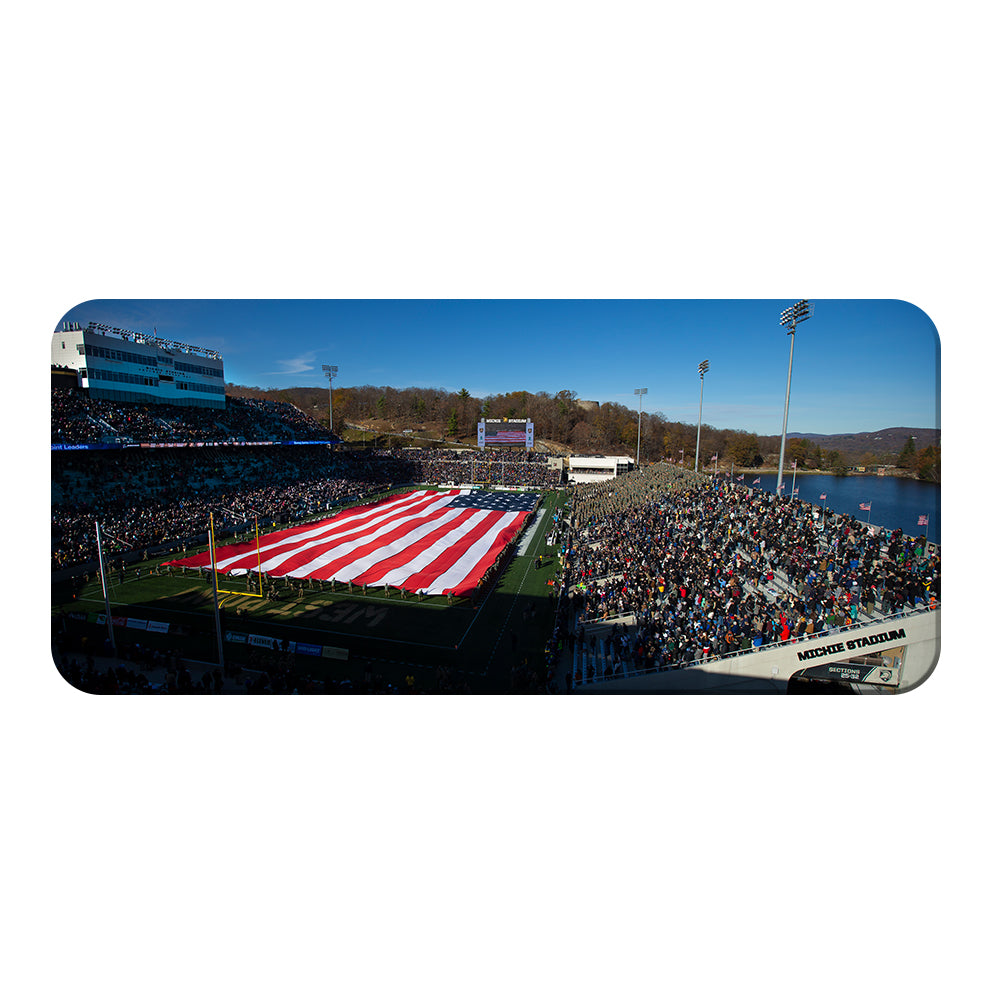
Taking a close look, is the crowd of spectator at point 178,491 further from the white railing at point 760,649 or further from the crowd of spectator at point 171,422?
the white railing at point 760,649

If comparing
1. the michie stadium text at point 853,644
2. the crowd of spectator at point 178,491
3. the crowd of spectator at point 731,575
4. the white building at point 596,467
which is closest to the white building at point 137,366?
the crowd of spectator at point 178,491

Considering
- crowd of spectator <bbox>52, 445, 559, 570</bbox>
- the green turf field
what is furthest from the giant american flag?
crowd of spectator <bbox>52, 445, 559, 570</bbox>

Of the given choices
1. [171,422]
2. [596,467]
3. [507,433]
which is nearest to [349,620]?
[171,422]

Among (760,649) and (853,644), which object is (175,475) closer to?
(760,649)

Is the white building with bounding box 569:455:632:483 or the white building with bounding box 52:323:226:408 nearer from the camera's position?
the white building with bounding box 52:323:226:408

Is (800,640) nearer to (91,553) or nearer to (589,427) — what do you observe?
(91,553)

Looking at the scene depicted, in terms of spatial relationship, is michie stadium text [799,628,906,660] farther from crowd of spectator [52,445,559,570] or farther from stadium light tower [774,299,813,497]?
crowd of spectator [52,445,559,570]
